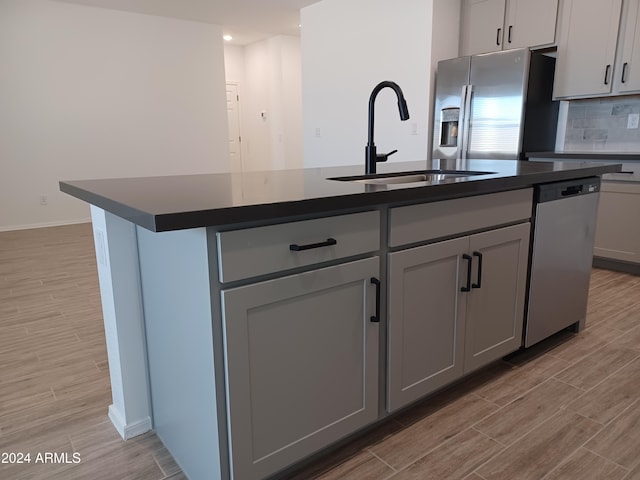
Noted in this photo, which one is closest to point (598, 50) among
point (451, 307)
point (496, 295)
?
point (496, 295)

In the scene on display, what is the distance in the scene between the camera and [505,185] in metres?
1.73

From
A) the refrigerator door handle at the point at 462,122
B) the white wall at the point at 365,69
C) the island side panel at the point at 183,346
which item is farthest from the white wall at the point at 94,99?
the island side panel at the point at 183,346

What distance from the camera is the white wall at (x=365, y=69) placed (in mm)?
4469

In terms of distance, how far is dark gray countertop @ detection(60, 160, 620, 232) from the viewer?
0.97 metres

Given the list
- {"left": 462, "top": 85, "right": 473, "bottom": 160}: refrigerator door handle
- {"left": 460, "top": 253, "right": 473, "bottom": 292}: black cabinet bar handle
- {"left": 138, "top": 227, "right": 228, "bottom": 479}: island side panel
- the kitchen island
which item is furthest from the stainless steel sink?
{"left": 462, "top": 85, "right": 473, "bottom": 160}: refrigerator door handle

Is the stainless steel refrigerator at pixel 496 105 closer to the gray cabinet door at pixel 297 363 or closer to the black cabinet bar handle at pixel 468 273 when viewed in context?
the black cabinet bar handle at pixel 468 273

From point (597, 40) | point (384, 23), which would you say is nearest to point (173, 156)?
point (384, 23)

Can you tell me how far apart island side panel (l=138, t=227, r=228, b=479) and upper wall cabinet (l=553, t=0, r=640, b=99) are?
387 centimetres

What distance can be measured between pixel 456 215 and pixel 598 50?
3.10 m

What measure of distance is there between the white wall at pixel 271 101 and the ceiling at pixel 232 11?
520 millimetres

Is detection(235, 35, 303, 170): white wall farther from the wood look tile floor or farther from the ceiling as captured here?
the wood look tile floor

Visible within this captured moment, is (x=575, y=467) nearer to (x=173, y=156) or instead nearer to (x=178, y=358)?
(x=178, y=358)

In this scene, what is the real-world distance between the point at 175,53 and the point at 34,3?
177 centimetres

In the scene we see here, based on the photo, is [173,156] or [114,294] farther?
[173,156]
